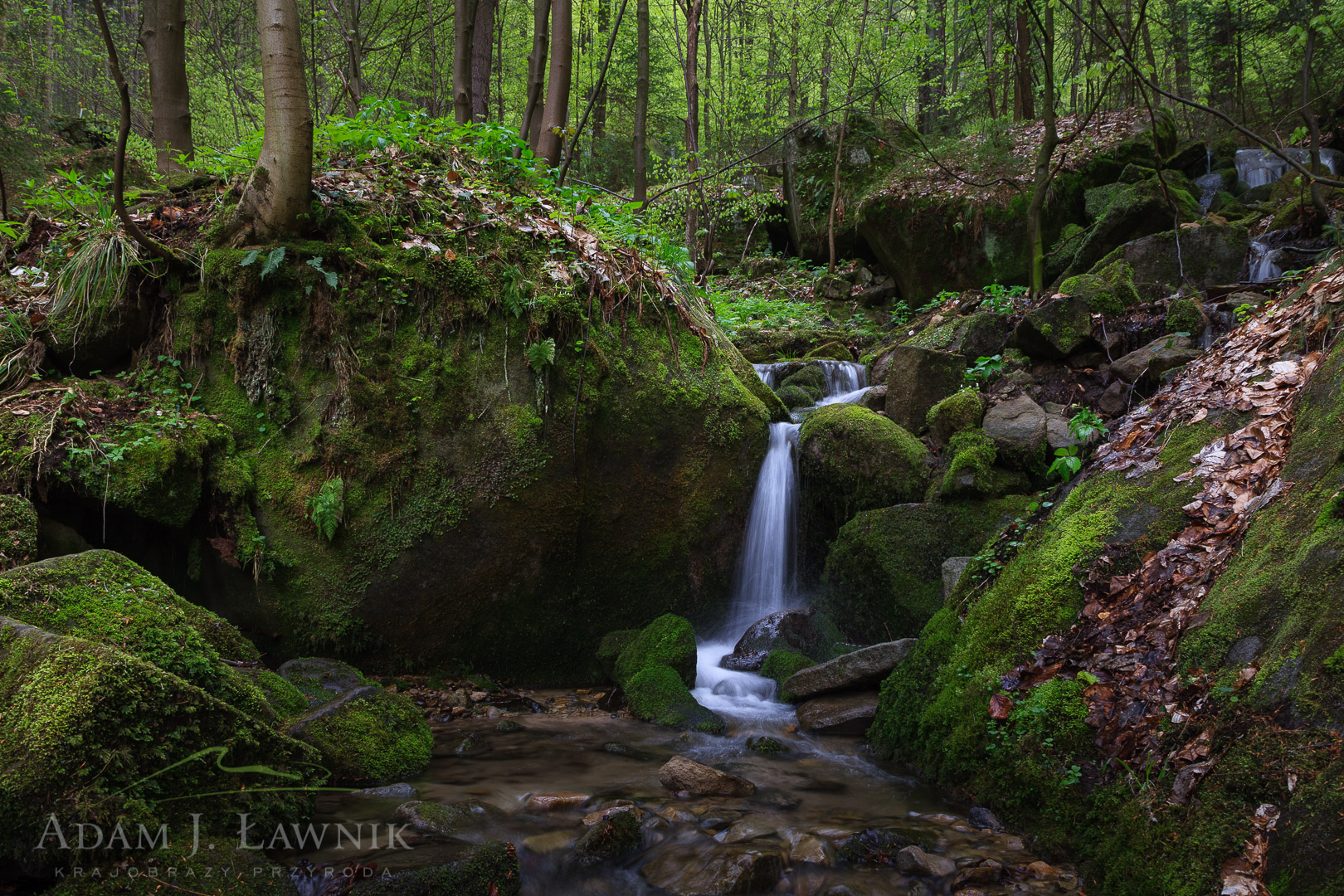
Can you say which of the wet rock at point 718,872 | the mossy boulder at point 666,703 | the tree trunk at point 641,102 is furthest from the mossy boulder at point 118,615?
the tree trunk at point 641,102

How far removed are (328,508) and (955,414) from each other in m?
5.84

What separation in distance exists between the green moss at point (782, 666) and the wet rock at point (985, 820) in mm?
2168

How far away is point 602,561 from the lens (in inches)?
255

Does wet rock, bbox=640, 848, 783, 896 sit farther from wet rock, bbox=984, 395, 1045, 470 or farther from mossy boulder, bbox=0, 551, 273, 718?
wet rock, bbox=984, 395, 1045, 470

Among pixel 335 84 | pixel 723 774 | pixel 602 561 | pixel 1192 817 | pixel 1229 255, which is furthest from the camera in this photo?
pixel 335 84

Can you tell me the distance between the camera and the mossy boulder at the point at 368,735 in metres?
3.99

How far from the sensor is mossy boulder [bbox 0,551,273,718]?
3.55 meters

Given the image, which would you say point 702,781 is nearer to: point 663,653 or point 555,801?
point 555,801

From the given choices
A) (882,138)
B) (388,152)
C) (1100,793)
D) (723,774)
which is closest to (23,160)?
(388,152)

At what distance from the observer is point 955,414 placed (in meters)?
7.07

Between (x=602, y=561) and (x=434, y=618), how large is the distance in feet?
4.99

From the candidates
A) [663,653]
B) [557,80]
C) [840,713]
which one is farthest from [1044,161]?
[663,653]

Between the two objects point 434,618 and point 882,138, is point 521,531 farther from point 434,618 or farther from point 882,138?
point 882,138

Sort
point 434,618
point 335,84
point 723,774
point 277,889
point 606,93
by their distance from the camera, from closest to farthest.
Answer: point 277,889 < point 723,774 < point 434,618 < point 335,84 < point 606,93
